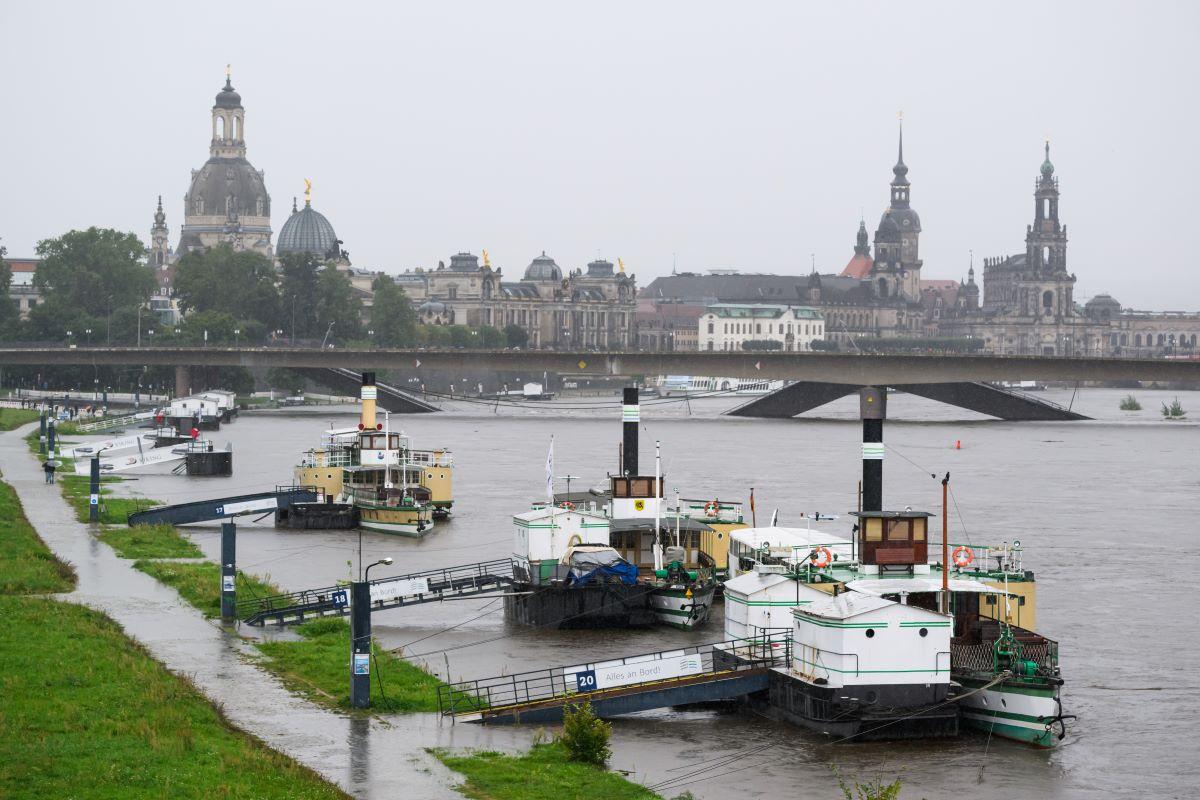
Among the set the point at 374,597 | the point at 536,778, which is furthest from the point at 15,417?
the point at 536,778

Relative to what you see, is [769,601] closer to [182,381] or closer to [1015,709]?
[1015,709]

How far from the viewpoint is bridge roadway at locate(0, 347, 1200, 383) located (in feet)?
403

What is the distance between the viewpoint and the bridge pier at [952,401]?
143 m

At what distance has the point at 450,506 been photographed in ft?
219

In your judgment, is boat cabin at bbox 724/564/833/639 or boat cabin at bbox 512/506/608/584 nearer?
boat cabin at bbox 724/564/833/639

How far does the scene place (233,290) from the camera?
190750 millimetres

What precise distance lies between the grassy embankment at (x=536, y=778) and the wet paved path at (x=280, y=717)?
44 cm

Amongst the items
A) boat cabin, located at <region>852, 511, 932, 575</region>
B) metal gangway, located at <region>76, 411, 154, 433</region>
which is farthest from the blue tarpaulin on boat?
metal gangway, located at <region>76, 411, 154, 433</region>

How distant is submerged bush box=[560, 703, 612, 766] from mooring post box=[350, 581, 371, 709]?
14.7ft

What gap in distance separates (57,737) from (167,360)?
118734 millimetres

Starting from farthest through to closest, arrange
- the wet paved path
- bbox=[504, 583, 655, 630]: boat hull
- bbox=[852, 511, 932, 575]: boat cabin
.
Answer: bbox=[504, 583, 655, 630]: boat hull → bbox=[852, 511, 932, 575]: boat cabin → the wet paved path

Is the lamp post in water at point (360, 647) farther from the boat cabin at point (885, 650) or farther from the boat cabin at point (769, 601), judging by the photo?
the boat cabin at point (885, 650)

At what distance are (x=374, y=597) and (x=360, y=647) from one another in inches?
417

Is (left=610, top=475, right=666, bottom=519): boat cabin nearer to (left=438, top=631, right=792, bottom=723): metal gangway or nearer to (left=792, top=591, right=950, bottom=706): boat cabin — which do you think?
(left=438, top=631, right=792, bottom=723): metal gangway
